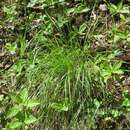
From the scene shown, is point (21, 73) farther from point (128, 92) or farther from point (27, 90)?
point (128, 92)

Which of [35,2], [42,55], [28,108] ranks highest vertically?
[35,2]

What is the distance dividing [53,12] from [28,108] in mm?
1186

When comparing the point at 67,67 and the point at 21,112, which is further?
the point at 67,67

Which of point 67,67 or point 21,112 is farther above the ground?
point 67,67

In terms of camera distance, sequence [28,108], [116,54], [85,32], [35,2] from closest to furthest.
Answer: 1. [28,108]
2. [116,54]
3. [85,32]
4. [35,2]

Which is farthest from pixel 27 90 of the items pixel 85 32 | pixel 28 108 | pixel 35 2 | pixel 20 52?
pixel 35 2

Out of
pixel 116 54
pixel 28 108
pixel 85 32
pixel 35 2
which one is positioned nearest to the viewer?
pixel 28 108

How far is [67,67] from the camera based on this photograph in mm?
3545

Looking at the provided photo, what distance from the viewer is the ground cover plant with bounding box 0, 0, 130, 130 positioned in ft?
11.1

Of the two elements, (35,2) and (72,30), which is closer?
(72,30)

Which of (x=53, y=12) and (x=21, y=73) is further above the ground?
(x=53, y=12)

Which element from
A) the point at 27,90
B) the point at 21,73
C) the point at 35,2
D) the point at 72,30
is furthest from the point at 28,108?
the point at 35,2

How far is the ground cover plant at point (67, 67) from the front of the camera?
3.37m

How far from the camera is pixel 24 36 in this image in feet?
13.5
